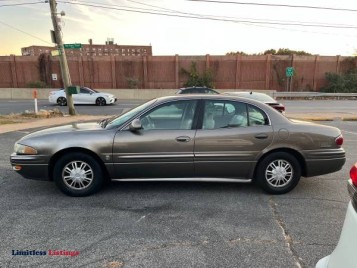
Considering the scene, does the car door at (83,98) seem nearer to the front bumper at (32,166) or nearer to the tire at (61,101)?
the tire at (61,101)

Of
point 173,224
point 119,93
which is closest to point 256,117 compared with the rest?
point 173,224

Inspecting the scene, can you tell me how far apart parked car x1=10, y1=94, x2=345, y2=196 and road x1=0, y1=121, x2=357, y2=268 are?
311 mm

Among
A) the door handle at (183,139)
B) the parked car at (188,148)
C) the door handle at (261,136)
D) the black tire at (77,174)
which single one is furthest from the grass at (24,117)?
the door handle at (261,136)

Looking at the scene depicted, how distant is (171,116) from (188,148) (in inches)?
21.6

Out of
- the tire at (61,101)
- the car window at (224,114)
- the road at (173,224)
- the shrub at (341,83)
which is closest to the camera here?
the road at (173,224)

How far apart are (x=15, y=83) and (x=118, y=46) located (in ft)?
109

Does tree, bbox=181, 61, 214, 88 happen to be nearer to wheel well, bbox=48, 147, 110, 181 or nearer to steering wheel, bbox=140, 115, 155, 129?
steering wheel, bbox=140, 115, 155, 129

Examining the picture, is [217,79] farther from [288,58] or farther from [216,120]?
[216,120]

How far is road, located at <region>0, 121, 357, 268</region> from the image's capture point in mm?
2836

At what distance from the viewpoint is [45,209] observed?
389 cm

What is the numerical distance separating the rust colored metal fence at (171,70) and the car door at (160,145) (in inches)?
1082

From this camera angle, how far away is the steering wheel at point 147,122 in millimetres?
4257

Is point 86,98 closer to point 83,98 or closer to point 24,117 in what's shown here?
point 83,98

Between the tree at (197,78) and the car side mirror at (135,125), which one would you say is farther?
the tree at (197,78)
